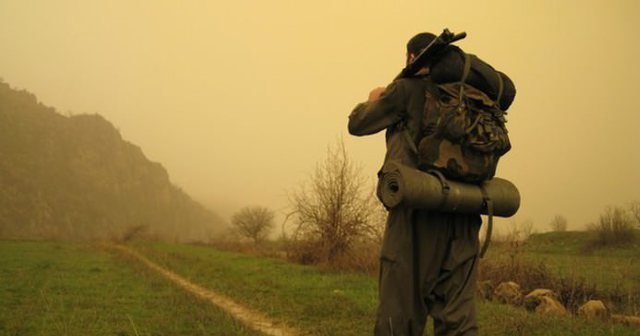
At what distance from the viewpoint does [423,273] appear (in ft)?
11.3

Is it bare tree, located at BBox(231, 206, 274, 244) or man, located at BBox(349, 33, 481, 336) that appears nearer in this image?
man, located at BBox(349, 33, 481, 336)

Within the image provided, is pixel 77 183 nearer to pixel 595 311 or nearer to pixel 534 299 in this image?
pixel 534 299

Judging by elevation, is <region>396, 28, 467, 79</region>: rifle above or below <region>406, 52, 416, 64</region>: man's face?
below

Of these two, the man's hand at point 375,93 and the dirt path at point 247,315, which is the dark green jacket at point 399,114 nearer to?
the man's hand at point 375,93

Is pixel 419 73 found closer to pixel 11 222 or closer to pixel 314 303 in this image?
pixel 314 303

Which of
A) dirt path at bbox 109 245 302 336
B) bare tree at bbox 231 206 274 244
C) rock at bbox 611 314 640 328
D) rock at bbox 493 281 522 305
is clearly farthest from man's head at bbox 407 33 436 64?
bare tree at bbox 231 206 274 244

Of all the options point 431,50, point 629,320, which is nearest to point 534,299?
point 629,320

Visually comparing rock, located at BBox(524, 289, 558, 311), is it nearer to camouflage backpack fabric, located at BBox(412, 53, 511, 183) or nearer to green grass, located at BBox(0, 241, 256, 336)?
green grass, located at BBox(0, 241, 256, 336)

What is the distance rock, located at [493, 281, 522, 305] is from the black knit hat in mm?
7549

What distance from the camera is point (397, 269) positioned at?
135 inches

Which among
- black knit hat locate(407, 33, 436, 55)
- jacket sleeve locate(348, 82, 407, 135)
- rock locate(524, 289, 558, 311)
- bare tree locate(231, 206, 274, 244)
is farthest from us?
bare tree locate(231, 206, 274, 244)

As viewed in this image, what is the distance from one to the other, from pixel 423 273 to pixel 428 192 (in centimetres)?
55

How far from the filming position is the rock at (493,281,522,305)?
10.2 metres

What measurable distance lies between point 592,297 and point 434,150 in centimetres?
868
